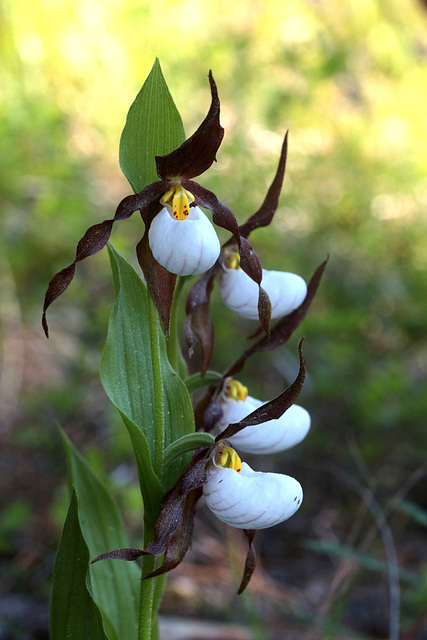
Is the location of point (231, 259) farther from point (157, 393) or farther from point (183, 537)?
point (183, 537)

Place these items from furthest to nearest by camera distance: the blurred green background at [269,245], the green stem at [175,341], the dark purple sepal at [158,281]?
the blurred green background at [269,245], the green stem at [175,341], the dark purple sepal at [158,281]

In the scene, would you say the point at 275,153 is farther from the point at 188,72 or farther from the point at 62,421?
the point at 62,421

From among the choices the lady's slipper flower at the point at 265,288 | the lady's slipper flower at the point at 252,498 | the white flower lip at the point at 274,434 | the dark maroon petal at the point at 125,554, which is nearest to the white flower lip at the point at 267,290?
the lady's slipper flower at the point at 265,288

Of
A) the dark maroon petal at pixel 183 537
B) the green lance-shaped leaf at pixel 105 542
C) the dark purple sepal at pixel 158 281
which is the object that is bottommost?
the green lance-shaped leaf at pixel 105 542

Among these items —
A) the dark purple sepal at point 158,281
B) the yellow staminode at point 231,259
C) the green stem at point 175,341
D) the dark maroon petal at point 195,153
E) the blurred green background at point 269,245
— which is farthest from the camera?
the blurred green background at point 269,245

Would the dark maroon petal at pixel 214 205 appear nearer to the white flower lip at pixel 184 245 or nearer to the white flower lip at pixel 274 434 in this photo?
the white flower lip at pixel 184 245

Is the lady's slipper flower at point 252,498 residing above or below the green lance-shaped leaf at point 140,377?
below

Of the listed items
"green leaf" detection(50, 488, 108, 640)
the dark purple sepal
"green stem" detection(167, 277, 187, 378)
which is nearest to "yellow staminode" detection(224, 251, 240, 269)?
"green stem" detection(167, 277, 187, 378)

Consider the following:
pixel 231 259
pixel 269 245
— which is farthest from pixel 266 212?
pixel 269 245

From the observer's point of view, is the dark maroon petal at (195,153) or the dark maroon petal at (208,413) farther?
the dark maroon petal at (208,413)
